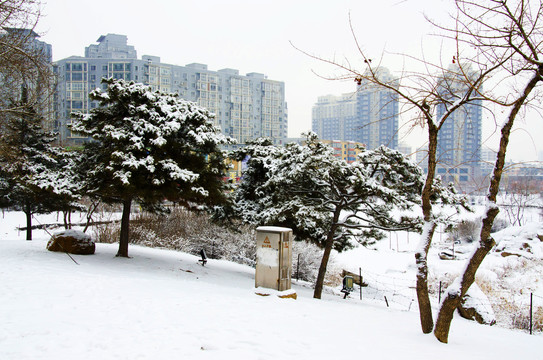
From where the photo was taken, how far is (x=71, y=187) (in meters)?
12.9

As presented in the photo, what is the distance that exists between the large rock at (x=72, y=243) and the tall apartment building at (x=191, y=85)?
50.0 meters

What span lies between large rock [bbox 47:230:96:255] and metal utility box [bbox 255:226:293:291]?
7601 millimetres

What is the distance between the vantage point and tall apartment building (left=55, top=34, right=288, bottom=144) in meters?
65.6

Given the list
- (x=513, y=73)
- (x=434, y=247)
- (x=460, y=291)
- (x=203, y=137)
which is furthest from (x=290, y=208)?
(x=434, y=247)

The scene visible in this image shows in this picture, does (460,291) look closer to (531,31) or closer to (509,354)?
(509,354)

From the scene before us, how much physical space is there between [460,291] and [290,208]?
7.19 m

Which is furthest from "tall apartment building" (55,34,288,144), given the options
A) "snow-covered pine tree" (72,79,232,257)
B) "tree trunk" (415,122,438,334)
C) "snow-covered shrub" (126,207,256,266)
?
"tree trunk" (415,122,438,334)

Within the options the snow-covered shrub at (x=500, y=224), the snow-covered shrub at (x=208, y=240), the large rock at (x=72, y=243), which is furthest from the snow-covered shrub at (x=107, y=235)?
the snow-covered shrub at (x=500, y=224)

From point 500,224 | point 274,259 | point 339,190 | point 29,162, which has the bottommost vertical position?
point 500,224

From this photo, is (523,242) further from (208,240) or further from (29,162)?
(29,162)

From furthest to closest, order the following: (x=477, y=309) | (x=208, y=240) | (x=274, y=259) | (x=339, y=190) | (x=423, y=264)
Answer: (x=208, y=240)
(x=339, y=190)
(x=477, y=309)
(x=274, y=259)
(x=423, y=264)

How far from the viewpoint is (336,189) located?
12.9m

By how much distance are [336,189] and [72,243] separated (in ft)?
31.0

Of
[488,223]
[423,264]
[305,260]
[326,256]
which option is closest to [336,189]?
[326,256]
